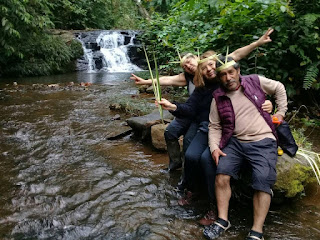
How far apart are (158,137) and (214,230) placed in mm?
2196

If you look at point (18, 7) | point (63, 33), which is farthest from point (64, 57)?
point (18, 7)

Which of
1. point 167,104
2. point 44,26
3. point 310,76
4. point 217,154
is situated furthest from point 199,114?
point 44,26

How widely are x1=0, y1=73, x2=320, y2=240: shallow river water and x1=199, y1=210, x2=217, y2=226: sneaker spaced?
7cm

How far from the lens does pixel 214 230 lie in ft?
8.07

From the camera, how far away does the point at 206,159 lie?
2736 millimetres

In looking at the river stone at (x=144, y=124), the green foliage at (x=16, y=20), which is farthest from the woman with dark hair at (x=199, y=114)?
the green foliage at (x=16, y=20)

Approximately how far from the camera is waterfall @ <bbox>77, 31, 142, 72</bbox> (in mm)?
17750

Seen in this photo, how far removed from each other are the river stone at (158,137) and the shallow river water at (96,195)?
0.42ft

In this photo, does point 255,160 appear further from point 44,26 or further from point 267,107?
point 44,26

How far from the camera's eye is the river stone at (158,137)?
4.45m

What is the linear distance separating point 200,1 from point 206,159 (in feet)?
13.2

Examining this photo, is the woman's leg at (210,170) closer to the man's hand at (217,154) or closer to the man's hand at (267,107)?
the man's hand at (217,154)

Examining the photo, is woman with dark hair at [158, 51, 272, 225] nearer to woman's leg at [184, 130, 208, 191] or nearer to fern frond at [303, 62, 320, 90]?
woman's leg at [184, 130, 208, 191]

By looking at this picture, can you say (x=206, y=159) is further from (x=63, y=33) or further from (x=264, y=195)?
(x=63, y=33)
